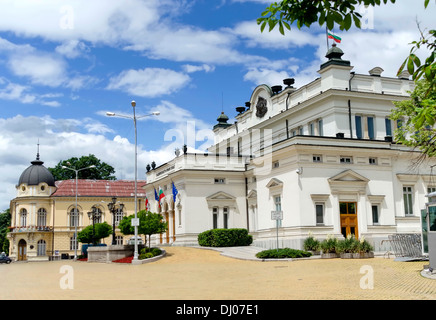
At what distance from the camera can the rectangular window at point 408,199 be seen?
3797cm

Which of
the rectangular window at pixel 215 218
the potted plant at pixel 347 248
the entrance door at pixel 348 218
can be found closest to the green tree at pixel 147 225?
the rectangular window at pixel 215 218

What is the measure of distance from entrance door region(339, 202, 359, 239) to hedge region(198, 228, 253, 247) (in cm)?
921

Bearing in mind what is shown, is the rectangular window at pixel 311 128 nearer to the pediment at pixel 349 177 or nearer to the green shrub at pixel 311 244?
the pediment at pixel 349 177

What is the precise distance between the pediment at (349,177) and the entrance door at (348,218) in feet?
5.63

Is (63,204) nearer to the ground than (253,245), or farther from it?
farther from it

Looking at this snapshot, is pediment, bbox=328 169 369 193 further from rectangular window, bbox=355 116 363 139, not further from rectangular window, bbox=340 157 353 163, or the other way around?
rectangular window, bbox=355 116 363 139

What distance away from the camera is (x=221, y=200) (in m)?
44.8

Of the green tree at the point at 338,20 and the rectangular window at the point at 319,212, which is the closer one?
the green tree at the point at 338,20

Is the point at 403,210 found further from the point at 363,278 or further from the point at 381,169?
the point at 363,278

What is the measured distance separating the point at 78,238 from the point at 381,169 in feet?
115

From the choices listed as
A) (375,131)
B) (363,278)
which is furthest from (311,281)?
(375,131)

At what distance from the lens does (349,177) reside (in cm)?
3581

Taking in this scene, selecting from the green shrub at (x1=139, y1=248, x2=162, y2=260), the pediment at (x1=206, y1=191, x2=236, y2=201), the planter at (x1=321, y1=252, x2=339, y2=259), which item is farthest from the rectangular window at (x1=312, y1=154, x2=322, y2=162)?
the green shrub at (x1=139, y1=248, x2=162, y2=260)

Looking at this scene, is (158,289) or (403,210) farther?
(403,210)
